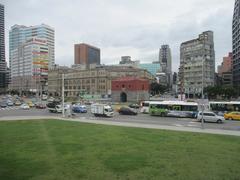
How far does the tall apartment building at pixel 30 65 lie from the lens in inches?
4227

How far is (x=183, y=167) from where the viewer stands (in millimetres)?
11453

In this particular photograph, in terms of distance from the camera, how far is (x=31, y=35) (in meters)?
157

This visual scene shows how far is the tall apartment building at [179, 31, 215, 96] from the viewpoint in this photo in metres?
126

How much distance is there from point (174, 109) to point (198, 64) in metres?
93.7

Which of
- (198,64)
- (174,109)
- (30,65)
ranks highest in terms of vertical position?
(30,65)

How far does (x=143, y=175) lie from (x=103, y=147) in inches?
218

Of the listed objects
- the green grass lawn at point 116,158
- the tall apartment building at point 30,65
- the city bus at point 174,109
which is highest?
the tall apartment building at point 30,65

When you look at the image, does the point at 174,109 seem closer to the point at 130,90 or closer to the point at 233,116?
the point at 233,116

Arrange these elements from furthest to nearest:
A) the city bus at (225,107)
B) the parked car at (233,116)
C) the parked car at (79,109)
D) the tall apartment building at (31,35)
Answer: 1. the tall apartment building at (31,35)
2. the parked car at (79,109)
3. the city bus at (225,107)
4. the parked car at (233,116)

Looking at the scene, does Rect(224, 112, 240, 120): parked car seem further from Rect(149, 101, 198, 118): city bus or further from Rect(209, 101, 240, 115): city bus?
Rect(149, 101, 198, 118): city bus

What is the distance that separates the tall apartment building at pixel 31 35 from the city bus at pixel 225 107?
13235cm

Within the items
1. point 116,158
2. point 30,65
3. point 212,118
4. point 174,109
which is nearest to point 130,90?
point 174,109

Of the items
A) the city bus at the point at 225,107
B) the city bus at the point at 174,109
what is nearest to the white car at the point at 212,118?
the city bus at the point at 174,109

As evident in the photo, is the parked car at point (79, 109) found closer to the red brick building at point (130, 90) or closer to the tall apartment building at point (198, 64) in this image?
the red brick building at point (130, 90)
